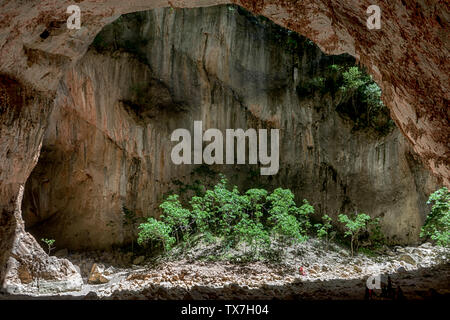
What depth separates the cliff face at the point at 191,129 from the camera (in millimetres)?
10812

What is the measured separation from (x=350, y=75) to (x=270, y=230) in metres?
6.19

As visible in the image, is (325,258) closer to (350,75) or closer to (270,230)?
(270,230)

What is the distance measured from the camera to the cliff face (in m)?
10.8

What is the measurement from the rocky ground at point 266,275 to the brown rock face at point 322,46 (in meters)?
2.14

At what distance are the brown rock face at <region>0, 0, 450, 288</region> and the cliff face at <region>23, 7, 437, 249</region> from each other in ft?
14.1

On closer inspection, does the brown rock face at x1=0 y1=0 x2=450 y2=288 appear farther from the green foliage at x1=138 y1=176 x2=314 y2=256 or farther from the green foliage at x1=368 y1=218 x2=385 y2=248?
the green foliage at x1=368 y1=218 x2=385 y2=248

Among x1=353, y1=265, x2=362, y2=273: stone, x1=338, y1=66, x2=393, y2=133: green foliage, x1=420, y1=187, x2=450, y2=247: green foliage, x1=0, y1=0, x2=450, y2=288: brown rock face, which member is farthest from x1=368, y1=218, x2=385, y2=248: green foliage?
x1=0, y1=0, x2=450, y2=288: brown rock face

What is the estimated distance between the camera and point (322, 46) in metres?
5.48

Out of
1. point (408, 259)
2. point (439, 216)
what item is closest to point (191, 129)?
point (408, 259)

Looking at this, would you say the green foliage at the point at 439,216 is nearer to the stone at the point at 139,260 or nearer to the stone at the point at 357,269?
the stone at the point at 357,269

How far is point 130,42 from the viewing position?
11.0 metres

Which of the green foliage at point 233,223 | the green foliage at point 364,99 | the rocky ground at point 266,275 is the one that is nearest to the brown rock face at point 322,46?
the rocky ground at point 266,275

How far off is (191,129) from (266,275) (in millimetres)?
5991

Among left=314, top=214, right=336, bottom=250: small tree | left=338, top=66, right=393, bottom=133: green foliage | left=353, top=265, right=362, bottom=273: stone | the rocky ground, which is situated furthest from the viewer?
left=338, top=66, right=393, bottom=133: green foliage
